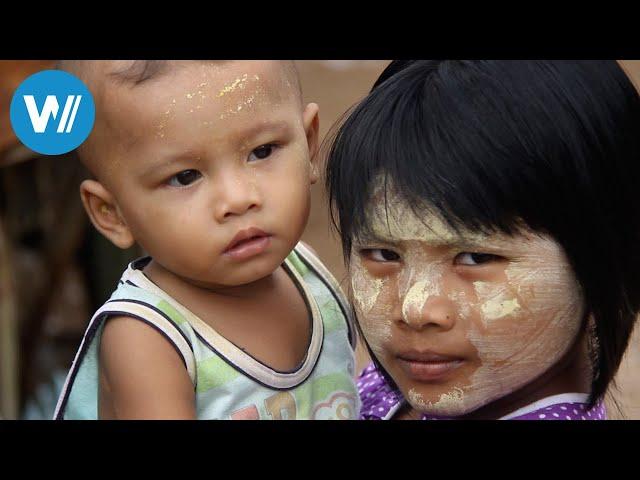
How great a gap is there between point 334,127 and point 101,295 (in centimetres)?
303

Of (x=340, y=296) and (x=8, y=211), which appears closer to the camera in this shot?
(x=340, y=296)

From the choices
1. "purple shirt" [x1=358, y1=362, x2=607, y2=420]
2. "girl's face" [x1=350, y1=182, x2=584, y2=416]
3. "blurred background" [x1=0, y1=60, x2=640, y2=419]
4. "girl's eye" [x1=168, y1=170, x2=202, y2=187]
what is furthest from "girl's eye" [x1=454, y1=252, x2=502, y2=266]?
"blurred background" [x1=0, y1=60, x2=640, y2=419]

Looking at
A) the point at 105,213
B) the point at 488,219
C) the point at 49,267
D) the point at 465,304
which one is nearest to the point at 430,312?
the point at 465,304

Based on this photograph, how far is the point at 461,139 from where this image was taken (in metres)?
1.40

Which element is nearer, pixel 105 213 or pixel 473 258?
pixel 473 258

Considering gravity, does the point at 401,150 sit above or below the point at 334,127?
below

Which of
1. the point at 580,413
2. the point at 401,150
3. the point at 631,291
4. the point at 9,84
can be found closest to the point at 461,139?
the point at 401,150

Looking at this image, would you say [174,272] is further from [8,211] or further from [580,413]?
[8,211]

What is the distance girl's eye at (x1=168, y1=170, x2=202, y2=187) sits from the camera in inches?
60.4

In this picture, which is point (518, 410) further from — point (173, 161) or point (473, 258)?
point (173, 161)

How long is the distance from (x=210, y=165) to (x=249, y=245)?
0.15 metres

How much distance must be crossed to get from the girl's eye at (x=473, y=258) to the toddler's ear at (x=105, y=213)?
0.56 m

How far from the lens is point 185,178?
1538 mm

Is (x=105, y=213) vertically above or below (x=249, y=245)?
above
